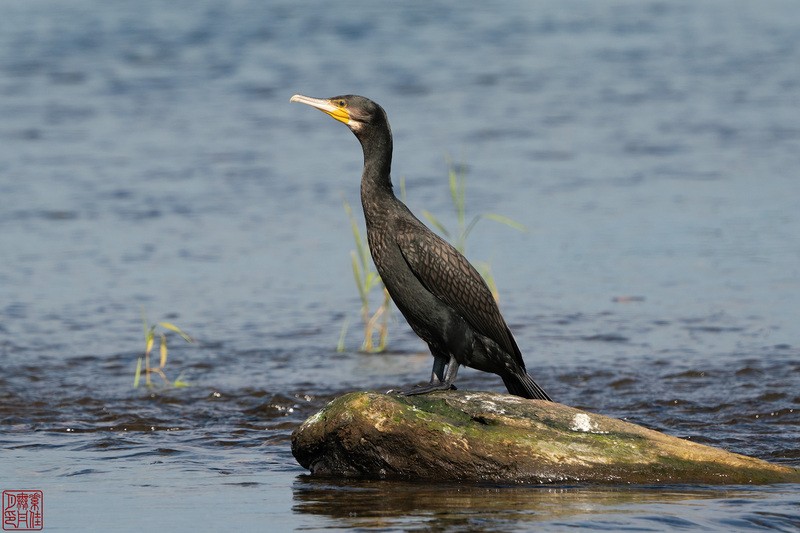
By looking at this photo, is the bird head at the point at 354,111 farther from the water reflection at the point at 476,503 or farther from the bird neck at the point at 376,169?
the water reflection at the point at 476,503

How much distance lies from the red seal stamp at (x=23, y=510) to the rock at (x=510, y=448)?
1443 millimetres

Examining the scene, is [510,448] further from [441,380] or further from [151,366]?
[151,366]

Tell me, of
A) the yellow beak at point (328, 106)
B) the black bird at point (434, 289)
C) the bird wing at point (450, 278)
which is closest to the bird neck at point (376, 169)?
the black bird at point (434, 289)

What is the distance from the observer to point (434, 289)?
7.07 m

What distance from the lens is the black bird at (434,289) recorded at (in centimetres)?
706

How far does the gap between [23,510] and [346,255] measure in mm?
6939

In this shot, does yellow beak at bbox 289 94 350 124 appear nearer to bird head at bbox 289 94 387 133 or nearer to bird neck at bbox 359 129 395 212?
bird head at bbox 289 94 387 133

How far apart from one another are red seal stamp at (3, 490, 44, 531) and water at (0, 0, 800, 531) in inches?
4.6

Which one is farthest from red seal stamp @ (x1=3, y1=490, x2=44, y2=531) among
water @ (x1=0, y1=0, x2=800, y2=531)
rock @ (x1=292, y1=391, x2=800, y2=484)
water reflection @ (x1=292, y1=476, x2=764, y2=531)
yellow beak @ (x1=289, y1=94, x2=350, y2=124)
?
yellow beak @ (x1=289, y1=94, x2=350, y2=124)

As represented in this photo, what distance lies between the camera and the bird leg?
7078 mm

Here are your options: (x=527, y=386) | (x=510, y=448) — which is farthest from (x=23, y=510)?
(x=527, y=386)

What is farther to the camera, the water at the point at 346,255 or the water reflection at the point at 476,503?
the water at the point at 346,255

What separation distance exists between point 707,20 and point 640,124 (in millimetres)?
11319

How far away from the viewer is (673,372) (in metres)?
9.77
